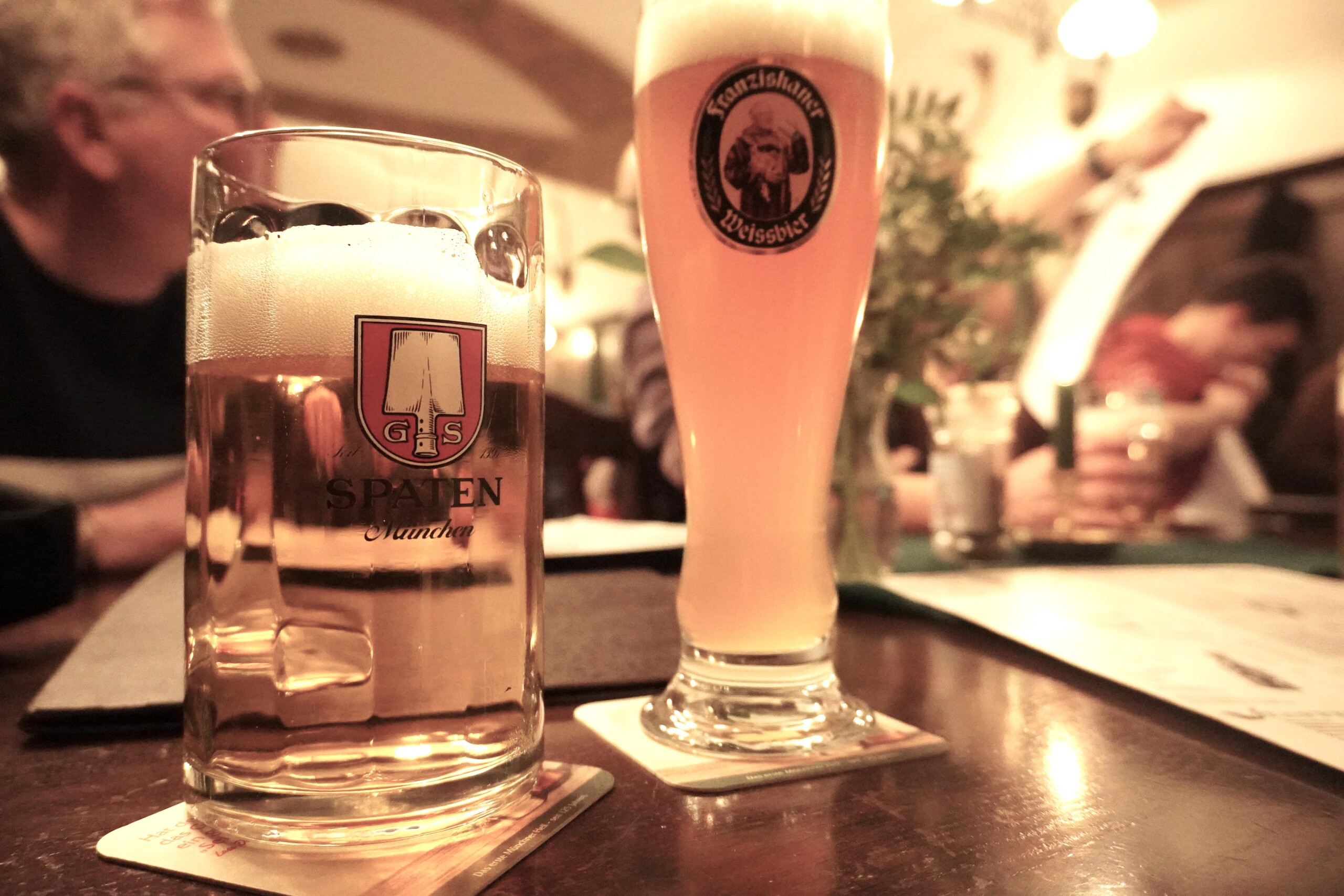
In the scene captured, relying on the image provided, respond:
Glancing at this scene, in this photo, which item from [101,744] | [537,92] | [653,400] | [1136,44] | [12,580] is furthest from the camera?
[537,92]

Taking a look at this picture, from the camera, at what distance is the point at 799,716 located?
49 cm

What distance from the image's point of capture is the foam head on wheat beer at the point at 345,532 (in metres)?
0.33

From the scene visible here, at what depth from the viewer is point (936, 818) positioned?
358 mm

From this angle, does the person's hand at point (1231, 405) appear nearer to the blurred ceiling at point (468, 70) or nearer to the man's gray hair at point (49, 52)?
the blurred ceiling at point (468, 70)

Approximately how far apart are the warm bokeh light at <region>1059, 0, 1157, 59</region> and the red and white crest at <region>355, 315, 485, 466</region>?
325cm

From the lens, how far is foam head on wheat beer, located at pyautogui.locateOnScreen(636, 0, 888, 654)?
0.47 metres

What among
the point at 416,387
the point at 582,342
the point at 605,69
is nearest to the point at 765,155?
the point at 416,387

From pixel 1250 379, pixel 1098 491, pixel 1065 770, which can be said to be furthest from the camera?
pixel 1250 379

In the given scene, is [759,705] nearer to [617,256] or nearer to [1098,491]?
[617,256]

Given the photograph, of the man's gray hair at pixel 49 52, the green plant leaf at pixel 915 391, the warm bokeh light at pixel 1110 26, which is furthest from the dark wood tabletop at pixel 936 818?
the warm bokeh light at pixel 1110 26

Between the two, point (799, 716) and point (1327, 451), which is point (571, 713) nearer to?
point (799, 716)

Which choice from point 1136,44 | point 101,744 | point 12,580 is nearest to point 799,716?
point 101,744

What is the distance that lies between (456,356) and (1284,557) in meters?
1.69

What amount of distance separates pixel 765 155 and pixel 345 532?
305 mm
